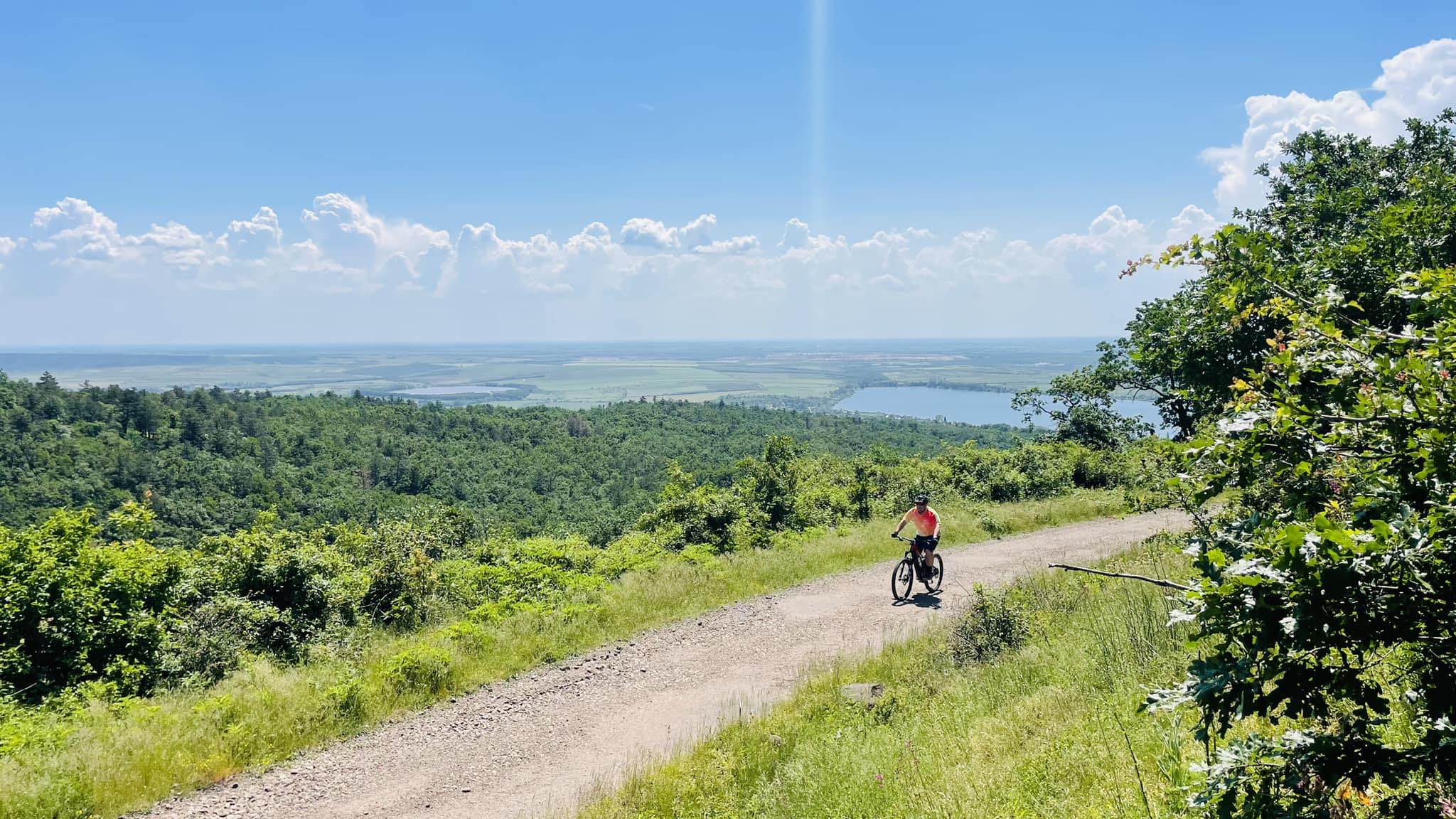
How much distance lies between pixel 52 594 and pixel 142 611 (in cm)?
100

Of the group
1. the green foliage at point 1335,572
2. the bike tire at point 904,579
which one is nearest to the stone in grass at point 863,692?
the bike tire at point 904,579

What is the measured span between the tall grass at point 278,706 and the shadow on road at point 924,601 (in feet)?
8.12

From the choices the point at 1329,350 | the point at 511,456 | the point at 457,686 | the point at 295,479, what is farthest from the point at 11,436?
the point at 1329,350

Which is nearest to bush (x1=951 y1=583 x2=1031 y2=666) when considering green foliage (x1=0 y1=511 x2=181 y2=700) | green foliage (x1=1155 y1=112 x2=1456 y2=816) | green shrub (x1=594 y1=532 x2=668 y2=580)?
green foliage (x1=1155 y1=112 x2=1456 y2=816)

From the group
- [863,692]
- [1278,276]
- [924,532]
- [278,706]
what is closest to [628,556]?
A: [924,532]

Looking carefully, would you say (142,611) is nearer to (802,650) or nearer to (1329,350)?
(802,650)

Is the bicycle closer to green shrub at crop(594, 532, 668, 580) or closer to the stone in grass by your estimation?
the stone in grass

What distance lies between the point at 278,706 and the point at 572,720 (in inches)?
135

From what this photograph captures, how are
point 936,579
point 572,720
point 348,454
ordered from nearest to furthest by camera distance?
point 572,720
point 936,579
point 348,454

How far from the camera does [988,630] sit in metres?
8.99

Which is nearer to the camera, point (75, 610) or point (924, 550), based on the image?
point (75, 610)

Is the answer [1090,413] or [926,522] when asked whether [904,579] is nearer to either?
[926,522]

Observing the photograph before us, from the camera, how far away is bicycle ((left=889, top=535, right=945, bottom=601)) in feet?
39.4

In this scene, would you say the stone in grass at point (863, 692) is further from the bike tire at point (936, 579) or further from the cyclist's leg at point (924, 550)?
the bike tire at point (936, 579)
